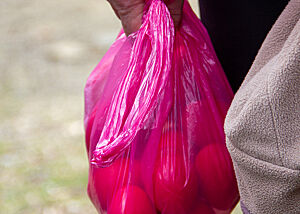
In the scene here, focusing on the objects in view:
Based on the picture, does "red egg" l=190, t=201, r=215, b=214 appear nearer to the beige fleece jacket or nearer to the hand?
the beige fleece jacket

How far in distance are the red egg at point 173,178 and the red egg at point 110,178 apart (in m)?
0.04

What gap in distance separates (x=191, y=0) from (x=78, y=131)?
241 cm

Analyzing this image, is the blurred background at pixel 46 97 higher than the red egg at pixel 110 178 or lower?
lower

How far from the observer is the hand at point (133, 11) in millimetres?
918

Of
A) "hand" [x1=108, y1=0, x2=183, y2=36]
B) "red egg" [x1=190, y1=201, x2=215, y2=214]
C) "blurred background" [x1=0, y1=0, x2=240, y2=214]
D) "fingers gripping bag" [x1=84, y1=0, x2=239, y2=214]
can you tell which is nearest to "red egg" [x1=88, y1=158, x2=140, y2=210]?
"fingers gripping bag" [x1=84, y1=0, x2=239, y2=214]

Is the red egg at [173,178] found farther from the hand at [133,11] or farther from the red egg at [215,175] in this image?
the hand at [133,11]

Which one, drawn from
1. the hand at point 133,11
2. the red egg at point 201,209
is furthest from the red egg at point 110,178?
the hand at point 133,11

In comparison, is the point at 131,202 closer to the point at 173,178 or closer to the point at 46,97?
the point at 173,178

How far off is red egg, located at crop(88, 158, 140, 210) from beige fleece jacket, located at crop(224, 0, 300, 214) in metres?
0.26

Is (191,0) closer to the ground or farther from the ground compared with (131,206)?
closer to the ground

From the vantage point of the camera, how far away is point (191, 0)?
15.8ft

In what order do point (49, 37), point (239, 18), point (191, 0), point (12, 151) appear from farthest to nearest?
point (191, 0), point (49, 37), point (12, 151), point (239, 18)

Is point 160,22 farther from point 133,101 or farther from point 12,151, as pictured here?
point 12,151

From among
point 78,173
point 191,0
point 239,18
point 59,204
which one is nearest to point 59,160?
point 78,173
